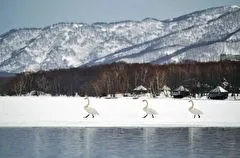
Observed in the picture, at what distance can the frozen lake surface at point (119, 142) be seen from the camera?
34.7 feet

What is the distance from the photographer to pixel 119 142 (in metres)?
12.4

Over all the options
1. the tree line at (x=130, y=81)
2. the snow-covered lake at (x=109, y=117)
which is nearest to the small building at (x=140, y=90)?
the tree line at (x=130, y=81)

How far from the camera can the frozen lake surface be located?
416 inches

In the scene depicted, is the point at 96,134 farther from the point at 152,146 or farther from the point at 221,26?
the point at 221,26

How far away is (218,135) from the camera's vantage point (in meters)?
14.4

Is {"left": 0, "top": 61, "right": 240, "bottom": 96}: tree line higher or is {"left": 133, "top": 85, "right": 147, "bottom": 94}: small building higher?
{"left": 0, "top": 61, "right": 240, "bottom": 96}: tree line

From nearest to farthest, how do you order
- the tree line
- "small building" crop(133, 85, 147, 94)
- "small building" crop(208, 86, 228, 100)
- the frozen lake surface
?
the frozen lake surface, "small building" crop(208, 86, 228, 100), the tree line, "small building" crop(133, 85, 147, 94)

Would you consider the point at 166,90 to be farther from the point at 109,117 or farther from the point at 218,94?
the point at 109,117

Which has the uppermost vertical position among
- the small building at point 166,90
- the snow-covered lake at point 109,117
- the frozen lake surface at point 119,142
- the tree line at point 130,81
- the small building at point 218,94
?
the tree line at point 130,81

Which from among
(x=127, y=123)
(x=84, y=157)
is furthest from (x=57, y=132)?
(x=84, y=157)

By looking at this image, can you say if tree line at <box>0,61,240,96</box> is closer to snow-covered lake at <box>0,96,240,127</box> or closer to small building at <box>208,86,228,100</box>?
small building at <box>208,86,228,100</box>

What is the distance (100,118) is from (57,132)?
4501 millimetres

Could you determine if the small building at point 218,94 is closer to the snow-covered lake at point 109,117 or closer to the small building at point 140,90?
the small building at point 140,90

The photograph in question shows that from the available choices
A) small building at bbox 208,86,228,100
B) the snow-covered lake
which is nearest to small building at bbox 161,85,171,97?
small building at bbox 208,86,228,100
